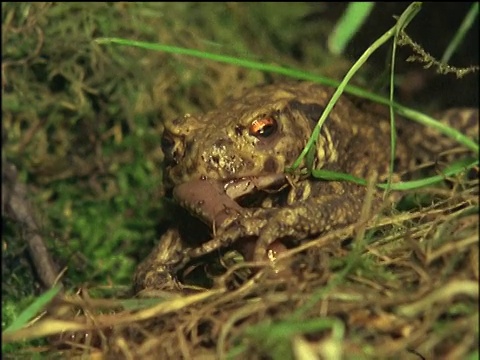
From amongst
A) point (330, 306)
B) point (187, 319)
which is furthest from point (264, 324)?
point (187, 319)

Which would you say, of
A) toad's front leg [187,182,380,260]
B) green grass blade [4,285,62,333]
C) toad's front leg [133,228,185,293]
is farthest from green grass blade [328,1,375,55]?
toad's front leg [133,228,185,293]

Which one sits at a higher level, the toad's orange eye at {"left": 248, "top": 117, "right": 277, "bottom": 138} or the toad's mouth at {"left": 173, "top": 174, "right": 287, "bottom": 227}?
the toad's orange eye at {"left": 248, "top": 117, "right": 277, "bottom": 138}

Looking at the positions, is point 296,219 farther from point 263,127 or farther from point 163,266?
point 163,266

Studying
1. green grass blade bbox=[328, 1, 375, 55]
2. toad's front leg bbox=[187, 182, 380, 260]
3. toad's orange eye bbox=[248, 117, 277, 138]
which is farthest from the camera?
toad's orange eye bbox=[248, 117, 277, 138]

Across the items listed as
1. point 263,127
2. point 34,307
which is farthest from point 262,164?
point 34,307

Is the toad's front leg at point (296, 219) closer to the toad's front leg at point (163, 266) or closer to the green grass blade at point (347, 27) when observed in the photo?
the toad's front leg at point (163, 266)

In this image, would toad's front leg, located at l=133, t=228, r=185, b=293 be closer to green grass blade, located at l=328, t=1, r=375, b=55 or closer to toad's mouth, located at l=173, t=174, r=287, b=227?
toad's mouth, located at l=173, t=174, r=287, b=227

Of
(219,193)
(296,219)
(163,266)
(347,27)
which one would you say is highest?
(347,27)

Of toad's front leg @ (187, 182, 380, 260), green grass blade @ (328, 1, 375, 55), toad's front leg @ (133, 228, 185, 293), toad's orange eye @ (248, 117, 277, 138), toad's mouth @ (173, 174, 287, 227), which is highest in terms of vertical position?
green grass blade @ (328, 1, 375, 55)

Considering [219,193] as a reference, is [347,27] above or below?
above
